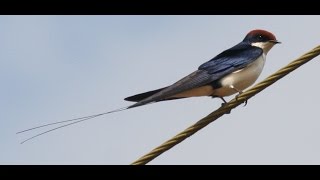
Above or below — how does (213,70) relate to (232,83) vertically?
above

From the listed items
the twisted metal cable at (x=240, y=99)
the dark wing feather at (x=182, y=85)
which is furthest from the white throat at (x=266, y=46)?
the twisted metal cable at (x=240, y=99)

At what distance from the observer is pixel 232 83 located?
5.25 m

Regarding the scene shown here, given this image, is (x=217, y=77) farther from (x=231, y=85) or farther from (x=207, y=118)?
(x=207, y=118)

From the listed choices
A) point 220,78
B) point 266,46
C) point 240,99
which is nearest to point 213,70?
point 220,78

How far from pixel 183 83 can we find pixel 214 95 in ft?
1.16

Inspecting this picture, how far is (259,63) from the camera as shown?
17.9ft

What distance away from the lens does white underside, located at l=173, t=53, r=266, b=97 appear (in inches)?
206

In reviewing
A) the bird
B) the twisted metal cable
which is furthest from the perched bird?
the twisted metal cable

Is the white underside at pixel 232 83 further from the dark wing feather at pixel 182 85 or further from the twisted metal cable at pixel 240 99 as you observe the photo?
the twisted metal cable at pixel 240 99

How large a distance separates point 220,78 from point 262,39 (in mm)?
773

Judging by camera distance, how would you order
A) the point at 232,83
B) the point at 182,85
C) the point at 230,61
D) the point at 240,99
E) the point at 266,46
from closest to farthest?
the point at 240,99 → the point at 182,85 → the point at 232,83 → the point at 230,61 → the point at 266,46

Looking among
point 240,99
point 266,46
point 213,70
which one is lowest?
point 240,99

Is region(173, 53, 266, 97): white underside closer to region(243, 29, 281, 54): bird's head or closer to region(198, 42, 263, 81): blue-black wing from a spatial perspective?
region(198, 42, 263, 81): blue-black wing

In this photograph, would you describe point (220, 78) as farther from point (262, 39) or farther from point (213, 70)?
point (262, 39)
